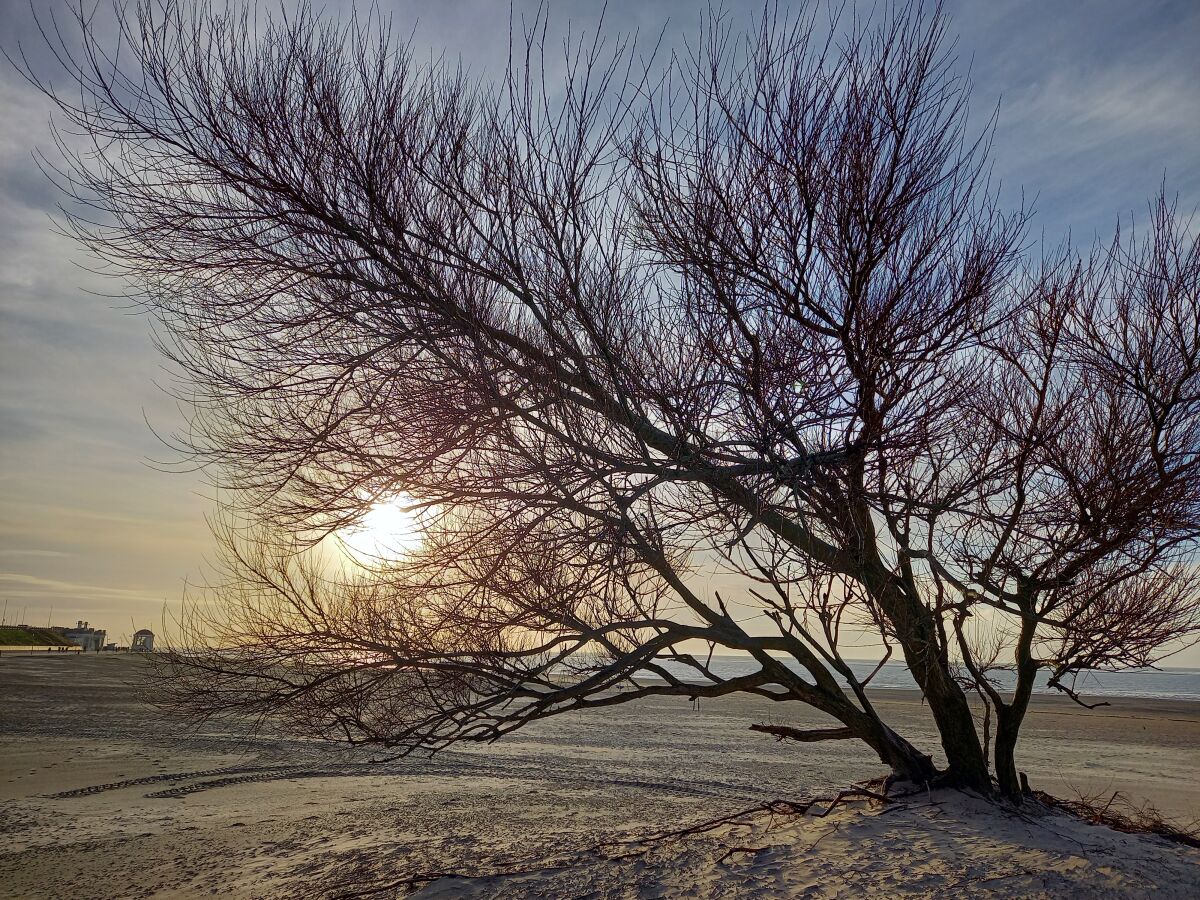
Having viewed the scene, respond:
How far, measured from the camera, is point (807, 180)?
179 inches

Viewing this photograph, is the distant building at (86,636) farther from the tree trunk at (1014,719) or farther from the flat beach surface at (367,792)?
the tree trunk at (1014,719)

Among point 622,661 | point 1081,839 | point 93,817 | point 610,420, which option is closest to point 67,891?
point 93,817

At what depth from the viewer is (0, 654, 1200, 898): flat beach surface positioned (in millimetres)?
6965

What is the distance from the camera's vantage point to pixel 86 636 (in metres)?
66.5

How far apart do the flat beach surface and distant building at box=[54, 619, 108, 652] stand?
52.0 metres

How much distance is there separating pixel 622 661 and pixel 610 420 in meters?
1.62

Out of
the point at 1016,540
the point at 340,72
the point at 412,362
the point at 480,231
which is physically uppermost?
the point at 340,72

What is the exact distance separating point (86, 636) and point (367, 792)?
7019 cm

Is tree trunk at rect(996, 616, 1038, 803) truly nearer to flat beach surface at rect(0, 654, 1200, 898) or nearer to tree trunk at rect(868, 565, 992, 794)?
tree trunk at rect(868, 565, 992, 794)

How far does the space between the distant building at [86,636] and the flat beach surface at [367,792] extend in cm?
5196

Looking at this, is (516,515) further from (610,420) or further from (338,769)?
(338,769)

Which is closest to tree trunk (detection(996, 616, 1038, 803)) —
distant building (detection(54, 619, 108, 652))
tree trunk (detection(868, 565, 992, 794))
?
tree trunk (detection(868, 565, 992, 794))

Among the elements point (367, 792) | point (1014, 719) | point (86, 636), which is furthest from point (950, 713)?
point (86, 636)

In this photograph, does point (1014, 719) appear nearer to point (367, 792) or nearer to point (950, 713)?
point (950, 713)
